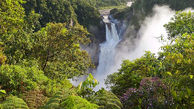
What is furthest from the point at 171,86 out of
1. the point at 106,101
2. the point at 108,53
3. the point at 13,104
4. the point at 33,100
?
the point at 108,53

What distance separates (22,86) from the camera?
5641mm

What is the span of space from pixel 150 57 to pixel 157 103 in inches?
136

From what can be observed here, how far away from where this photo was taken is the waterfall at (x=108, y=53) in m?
38.5

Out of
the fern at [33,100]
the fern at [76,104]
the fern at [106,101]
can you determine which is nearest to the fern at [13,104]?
the fern at [33,100]

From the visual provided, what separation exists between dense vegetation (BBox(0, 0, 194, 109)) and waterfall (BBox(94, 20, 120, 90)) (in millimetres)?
26657

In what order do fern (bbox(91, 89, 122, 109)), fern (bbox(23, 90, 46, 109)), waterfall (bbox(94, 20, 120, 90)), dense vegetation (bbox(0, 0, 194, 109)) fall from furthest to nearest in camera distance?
waterfall (bbox(94, 20, 120, 90))
fern (bbox(23, 90, 46, 109))
fern (bbox(91, 89, 122, 109))
dense vegetation (bbox(0, 0, 194, 109))

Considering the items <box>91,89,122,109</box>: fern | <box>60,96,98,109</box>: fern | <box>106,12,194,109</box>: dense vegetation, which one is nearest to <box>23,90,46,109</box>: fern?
<box>60,96,98,109</box>: fern

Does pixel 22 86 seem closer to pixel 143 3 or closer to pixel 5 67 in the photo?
pixel 5 67

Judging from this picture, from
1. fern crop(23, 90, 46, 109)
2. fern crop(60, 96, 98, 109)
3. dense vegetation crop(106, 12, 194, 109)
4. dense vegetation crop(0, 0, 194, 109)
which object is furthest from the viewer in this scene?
fern crop(23, 90, 46, 109)

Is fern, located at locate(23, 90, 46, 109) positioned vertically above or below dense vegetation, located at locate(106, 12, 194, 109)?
below

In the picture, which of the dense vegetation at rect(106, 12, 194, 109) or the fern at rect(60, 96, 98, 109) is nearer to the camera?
the dense vegetation at rect(106, 12, 194, 109)

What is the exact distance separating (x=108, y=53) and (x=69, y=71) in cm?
3054

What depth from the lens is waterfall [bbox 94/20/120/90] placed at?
3849cm

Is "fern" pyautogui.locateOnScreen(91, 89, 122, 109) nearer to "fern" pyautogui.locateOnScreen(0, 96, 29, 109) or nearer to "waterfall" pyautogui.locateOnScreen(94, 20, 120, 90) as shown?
"fern" pyautogui.locateOnScreen(0, 96, 29, 109)
